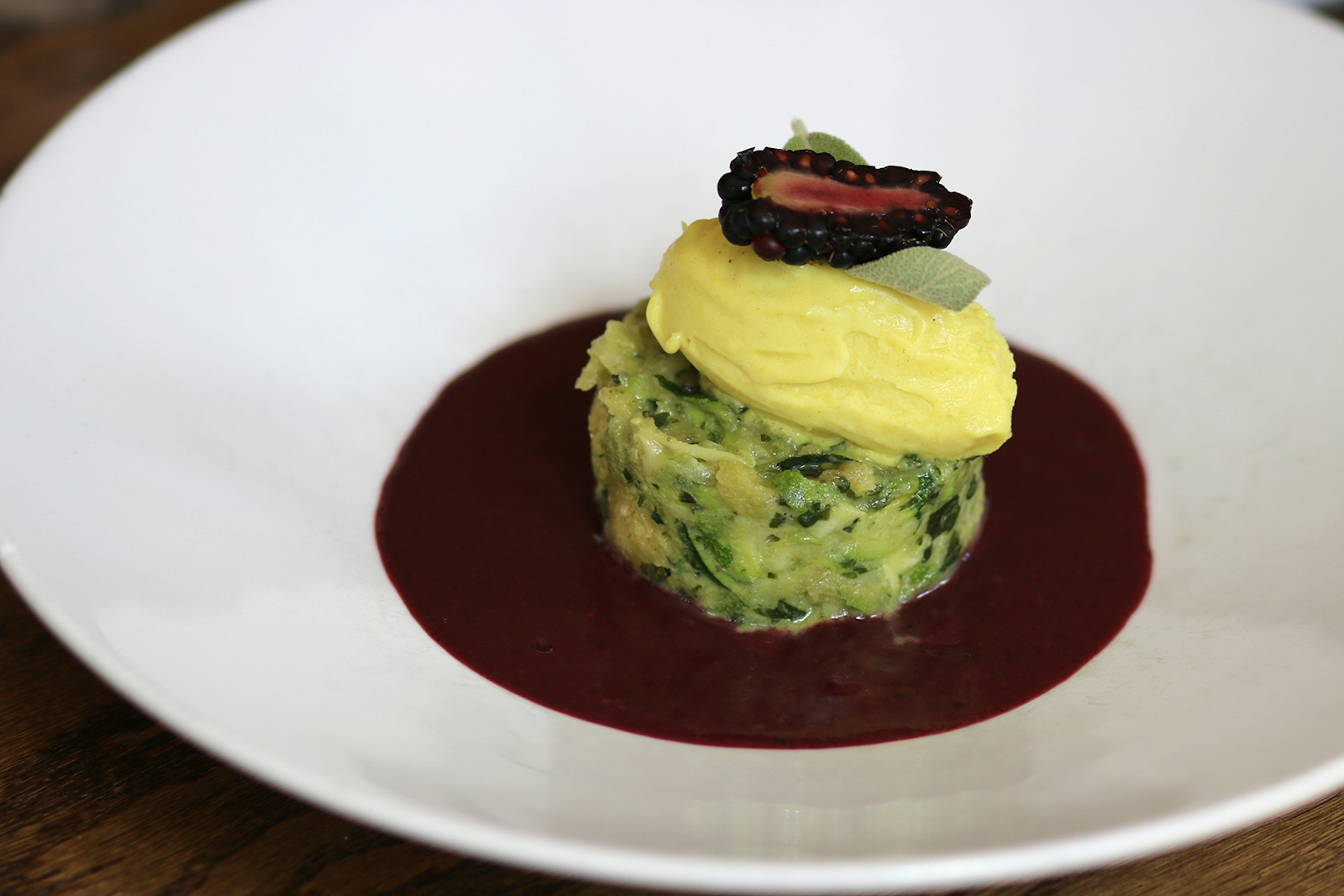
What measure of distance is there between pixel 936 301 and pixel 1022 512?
0.70 m

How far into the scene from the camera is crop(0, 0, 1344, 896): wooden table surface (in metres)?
1.45

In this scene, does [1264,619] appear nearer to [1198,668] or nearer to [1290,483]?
[1198,668]

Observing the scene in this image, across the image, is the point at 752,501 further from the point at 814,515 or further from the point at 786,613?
the point at 786,613

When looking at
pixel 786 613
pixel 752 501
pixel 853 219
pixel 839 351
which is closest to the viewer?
pixel 853 219

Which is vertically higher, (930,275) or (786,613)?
(930,275)

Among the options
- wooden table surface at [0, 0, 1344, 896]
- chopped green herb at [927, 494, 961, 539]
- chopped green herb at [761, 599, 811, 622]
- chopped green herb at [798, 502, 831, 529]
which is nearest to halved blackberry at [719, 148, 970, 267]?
chopped green herb at [798, 502, 831, 529]

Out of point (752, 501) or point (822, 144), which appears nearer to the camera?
point (752, 501)

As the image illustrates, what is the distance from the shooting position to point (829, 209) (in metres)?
1.74

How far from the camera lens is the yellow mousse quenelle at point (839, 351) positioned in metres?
1.85

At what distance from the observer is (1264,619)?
189cm

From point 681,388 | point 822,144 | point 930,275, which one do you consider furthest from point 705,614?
point 822,144

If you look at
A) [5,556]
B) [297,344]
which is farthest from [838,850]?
[297,344]

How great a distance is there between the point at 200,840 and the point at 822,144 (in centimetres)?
144

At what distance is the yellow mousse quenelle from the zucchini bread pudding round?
0.06m
